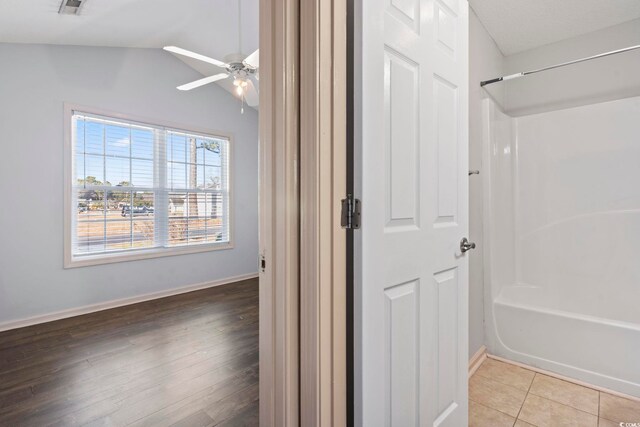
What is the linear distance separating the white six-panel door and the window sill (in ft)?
11.3

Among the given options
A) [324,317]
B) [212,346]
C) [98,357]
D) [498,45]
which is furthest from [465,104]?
[98,357]

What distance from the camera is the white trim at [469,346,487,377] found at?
1973 millimetres

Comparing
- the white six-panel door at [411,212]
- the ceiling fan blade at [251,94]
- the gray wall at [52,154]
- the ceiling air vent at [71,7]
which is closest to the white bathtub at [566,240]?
the white six-panel door at [411,212]

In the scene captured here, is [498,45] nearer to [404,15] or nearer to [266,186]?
[404,15]

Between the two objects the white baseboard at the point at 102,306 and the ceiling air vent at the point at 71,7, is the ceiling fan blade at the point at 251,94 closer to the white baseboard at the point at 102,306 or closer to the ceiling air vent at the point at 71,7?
the ceiling air vent at the point at 71,7

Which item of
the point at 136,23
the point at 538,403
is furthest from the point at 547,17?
the point at 136,23

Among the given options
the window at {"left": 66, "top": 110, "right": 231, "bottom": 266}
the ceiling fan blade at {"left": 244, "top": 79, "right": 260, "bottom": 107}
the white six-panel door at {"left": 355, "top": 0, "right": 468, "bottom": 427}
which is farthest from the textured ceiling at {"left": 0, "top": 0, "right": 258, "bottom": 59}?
the white six-panel door at {"left": 355, "top": 0, "right": 468, "bottom": 427}

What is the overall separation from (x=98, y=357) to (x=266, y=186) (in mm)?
2256

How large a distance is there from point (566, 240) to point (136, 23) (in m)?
4.24

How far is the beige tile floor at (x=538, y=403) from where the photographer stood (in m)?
1.54

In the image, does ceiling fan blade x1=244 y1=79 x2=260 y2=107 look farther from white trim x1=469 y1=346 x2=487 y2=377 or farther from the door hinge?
white trim x1=469 y1=346 x2=487 y2=377

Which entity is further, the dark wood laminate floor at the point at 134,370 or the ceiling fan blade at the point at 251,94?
the ceiling fan blade at the point at 251,94

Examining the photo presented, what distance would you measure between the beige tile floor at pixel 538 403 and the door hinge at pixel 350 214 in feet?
4.48

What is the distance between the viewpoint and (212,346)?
2391mm
